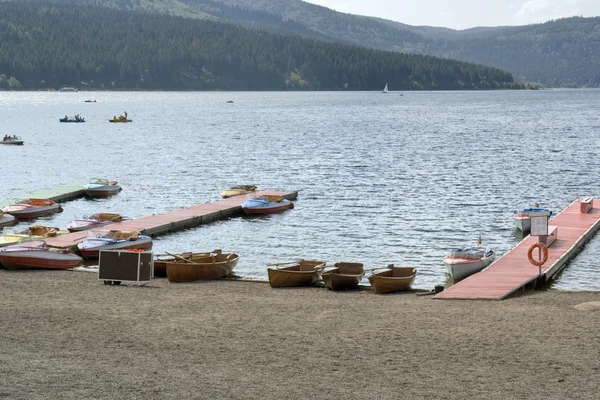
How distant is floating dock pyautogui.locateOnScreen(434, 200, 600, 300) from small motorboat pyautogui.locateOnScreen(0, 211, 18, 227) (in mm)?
23268

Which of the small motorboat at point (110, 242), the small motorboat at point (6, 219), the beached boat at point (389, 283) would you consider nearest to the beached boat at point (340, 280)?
the beached boat at point (389, 283)

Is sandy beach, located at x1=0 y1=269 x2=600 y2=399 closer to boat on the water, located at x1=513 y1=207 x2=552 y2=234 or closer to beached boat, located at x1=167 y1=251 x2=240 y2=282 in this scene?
beached boat, located at x1=167 y1=251 x2=240 y2=282

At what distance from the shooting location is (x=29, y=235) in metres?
37.3

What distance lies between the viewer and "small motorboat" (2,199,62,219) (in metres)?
46.0

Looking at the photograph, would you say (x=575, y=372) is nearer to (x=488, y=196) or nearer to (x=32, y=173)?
(x=488, y=196)

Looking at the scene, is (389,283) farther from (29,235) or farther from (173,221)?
(173,221)

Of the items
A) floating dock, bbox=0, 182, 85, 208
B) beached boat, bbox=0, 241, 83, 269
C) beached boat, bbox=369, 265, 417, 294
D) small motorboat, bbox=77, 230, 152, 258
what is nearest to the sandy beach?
beached boat, bbox=369, 265, 417, 294

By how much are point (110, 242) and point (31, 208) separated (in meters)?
13.2

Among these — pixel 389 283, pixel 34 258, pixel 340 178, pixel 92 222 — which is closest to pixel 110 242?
pixel 34 258

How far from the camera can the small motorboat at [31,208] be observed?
4600 cm

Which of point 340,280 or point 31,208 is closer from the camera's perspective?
point 340,280

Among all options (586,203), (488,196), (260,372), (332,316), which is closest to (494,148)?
(488,196)

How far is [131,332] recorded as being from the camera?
63.4 feet

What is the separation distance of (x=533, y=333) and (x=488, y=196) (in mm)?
37854
